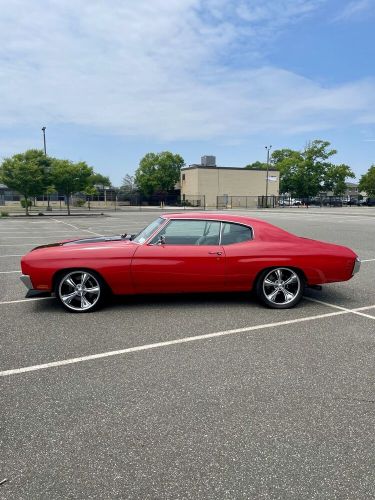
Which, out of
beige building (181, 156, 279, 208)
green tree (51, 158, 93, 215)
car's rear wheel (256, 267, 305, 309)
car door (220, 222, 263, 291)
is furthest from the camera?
beige building (181, 156, 279, 208)

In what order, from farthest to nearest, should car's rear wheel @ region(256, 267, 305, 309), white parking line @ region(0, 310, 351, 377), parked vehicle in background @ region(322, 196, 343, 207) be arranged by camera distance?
parked vehicle in background @ region(322, 196, 343, 207) < car's rear wheel @ region(256, 267, 305, 309) < white parking line @ region(0, 310, 351, 377)

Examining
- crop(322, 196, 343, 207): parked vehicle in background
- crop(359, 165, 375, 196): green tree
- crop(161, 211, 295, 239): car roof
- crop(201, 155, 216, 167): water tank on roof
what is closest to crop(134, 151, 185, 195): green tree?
crop(201, 155, 216, 167): water tank on roof

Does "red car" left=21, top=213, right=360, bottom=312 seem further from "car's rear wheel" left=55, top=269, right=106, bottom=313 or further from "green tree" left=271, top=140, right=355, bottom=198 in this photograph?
"green tree" left=271, top=140, right=355, bottom=198

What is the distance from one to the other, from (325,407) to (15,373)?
2.69 m

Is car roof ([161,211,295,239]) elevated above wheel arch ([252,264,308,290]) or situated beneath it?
elevated above

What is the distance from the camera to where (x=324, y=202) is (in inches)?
3078

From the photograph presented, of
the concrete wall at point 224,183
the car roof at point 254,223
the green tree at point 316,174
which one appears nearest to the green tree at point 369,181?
the green tree at point 316,174

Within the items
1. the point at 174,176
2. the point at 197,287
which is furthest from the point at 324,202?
the point at 197,287

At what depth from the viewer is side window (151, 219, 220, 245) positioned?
5352 mm

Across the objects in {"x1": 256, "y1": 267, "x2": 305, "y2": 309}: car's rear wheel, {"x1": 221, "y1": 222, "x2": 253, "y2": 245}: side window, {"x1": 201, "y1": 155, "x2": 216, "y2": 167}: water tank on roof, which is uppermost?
{"x1": 201, "y1": 155, "x2": 216, "y2": 167}: water tank on roof

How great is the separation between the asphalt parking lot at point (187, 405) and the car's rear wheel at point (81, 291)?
170mm

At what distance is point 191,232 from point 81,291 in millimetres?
1724

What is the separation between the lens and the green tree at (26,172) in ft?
99.0

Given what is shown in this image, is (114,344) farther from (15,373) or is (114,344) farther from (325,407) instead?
(325,407)
